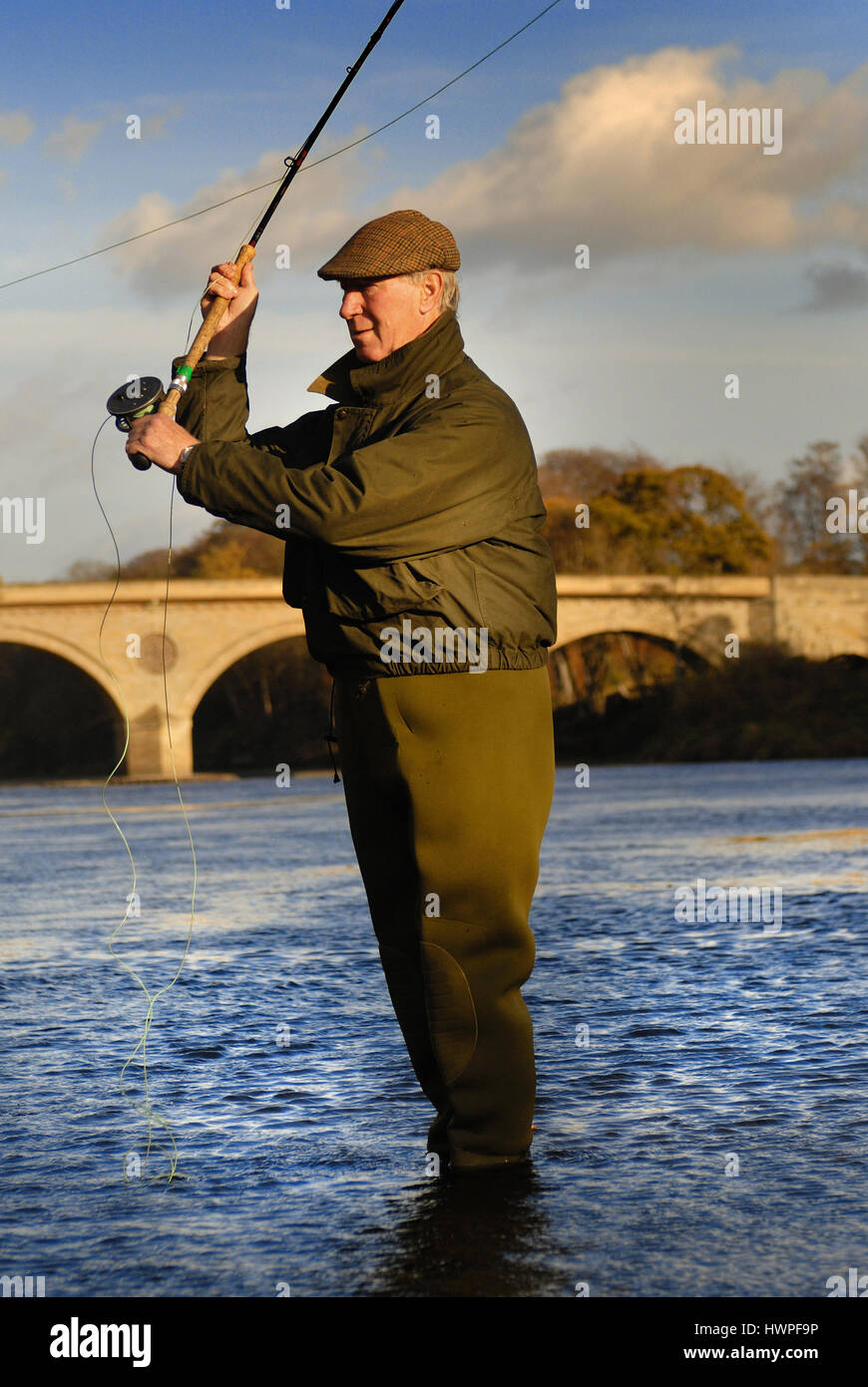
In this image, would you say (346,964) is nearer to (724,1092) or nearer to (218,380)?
(724,1092)

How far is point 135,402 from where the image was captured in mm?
3574

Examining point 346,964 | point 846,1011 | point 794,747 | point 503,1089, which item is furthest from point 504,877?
point 794,747

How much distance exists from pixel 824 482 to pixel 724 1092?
7494 cm

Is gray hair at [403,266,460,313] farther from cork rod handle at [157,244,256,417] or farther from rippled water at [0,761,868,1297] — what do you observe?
rippled water at [0,761,868,1297]

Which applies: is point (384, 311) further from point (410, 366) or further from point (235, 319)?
point (235, 319)

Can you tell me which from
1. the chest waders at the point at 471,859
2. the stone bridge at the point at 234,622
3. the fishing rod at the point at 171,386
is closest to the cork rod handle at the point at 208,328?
the fishing rod at the point at 171,386

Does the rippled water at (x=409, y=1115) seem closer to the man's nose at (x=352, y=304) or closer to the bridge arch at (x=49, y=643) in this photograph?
the man's nose at (x=352, y=304)

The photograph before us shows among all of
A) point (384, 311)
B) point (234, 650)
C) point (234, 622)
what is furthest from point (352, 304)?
point (234, 650)

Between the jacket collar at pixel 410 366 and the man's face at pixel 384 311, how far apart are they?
21 mm

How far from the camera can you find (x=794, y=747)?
5169 centimetres

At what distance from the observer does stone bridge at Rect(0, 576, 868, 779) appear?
5828 centimetres

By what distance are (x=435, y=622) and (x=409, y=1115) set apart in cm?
132

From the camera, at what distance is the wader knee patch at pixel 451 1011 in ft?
11.1

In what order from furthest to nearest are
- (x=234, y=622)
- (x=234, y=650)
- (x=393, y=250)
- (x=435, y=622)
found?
(x=234, y=650) → (x=234, y=622) → (x=393, y=250) → (x=435, y=622)
